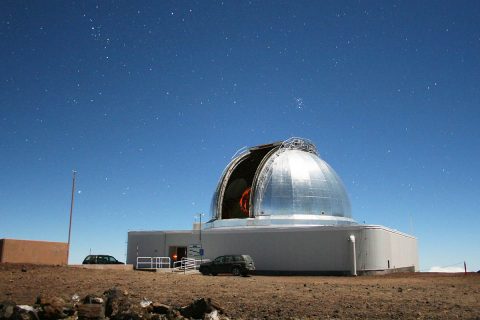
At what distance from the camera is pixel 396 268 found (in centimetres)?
3362

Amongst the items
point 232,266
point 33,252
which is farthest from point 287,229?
point 33,252

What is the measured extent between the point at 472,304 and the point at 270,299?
6107 millimetres

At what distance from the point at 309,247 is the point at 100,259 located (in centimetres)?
1503

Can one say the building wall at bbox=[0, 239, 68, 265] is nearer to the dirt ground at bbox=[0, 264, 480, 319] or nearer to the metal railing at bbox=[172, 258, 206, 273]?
the dirt ground at bbox=[0, 264, 480, 319]

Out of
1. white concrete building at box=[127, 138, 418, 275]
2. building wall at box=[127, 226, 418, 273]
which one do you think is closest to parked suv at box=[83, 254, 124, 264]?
white concrete building at box=[127, 138, 418, 275]

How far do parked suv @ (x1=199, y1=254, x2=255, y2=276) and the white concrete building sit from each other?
390 centimetres

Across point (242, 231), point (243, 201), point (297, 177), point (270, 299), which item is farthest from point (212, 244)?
point (270, 299)

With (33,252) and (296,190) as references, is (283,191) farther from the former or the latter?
(33,252)

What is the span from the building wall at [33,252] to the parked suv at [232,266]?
867cm

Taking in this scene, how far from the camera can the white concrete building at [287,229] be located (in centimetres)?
3052

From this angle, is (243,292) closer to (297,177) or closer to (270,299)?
(270,299)

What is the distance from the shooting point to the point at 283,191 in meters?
35.4

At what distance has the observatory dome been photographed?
35.0 metres

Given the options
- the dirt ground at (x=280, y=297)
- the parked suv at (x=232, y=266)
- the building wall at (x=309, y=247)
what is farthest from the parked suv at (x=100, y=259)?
the dirt ground at (x=280, y=297)
